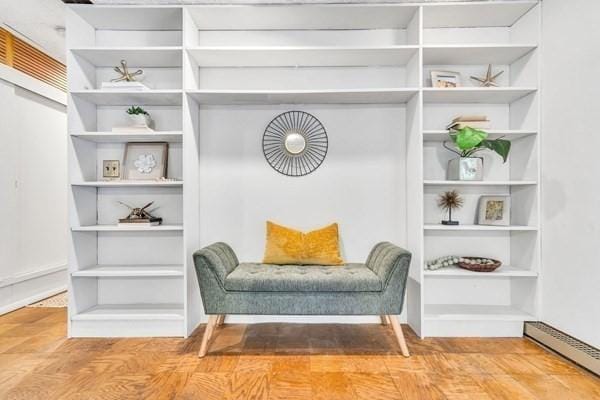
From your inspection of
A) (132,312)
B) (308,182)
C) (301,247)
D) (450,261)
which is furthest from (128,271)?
(450,261)

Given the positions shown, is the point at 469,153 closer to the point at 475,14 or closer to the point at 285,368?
the point at 475,14

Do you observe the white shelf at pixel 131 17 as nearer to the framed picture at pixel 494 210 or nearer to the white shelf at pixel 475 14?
the white shelf at pixel 475 14

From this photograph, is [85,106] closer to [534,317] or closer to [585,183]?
[585,183]

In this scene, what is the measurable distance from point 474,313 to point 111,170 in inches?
128

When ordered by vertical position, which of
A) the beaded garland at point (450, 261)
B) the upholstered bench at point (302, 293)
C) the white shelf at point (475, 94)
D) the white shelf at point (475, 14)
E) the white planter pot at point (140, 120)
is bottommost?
the upholstered bench at point (302, 293)

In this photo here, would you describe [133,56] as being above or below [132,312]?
above

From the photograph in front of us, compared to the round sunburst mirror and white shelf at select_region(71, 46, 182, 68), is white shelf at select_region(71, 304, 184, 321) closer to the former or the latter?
the round sunburst mirror

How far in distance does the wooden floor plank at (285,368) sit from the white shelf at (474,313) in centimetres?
17

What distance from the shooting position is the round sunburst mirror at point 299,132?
3.18 meters

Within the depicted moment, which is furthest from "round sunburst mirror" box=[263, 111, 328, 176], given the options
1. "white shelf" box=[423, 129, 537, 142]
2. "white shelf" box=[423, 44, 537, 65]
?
"white shelf" box=[423, 44, 537, 65]

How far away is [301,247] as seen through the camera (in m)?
2.90

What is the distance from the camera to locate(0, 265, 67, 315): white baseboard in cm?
352

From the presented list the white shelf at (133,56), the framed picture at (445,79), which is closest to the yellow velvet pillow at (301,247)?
the framed picture at (445,79)

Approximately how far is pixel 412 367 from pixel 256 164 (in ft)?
6.50
